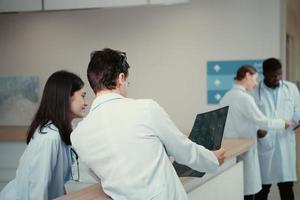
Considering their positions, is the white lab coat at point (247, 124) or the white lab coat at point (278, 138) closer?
the white lab coat at point (247, 124)

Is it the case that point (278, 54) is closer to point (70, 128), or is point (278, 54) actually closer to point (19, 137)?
point (19, 137)

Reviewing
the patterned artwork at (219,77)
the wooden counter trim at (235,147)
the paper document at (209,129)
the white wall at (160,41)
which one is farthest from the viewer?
the patterned artwork at (219,77)

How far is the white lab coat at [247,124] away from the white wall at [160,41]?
4.61ft

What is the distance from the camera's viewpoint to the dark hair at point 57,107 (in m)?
2.14

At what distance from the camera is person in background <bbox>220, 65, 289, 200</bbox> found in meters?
3.83

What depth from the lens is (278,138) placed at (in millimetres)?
4371

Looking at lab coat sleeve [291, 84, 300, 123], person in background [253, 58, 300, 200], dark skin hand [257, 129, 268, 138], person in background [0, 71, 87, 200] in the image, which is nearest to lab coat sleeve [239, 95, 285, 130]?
dark skin hand [257, 129, 268, 138]

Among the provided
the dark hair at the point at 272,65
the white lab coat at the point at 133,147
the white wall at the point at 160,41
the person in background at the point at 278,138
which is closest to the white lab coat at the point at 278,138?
the person in background at the point at 278,138

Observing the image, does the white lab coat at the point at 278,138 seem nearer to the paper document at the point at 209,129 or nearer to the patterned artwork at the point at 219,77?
the patterned artwork at the point at 219,77

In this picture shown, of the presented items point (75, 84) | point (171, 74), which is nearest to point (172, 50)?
point (171, 74)

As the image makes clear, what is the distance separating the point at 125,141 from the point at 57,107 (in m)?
0.70

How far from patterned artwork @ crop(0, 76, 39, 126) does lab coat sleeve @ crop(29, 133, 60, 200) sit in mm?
4247

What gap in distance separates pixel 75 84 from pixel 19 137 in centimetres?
244

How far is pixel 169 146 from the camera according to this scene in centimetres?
161
